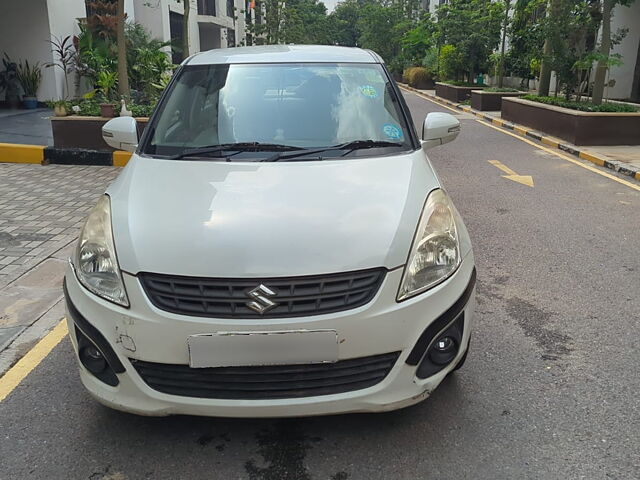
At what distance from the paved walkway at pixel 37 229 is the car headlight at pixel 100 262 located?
143cm

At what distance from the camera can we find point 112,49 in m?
16.4

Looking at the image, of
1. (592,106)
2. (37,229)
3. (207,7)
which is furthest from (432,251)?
(207,7)

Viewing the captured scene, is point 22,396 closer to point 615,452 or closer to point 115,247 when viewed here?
point 115,247

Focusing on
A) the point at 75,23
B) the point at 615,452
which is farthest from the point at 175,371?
the point at 75,23

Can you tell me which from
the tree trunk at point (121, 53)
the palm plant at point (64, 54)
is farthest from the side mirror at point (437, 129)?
the palm plant at point (64, 54)

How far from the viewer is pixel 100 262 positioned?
8.39 feet

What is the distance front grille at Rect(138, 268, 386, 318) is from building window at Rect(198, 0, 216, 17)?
37.8 metres

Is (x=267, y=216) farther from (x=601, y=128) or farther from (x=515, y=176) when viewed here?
(x=601, y=128)

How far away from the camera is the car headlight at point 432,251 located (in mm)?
2467

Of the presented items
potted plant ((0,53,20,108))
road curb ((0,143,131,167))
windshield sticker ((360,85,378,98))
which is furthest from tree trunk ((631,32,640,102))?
potted plant ((0,53,20,108))

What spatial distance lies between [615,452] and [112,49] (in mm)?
16632

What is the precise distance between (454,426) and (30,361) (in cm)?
239

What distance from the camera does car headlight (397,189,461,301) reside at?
2.47 meters

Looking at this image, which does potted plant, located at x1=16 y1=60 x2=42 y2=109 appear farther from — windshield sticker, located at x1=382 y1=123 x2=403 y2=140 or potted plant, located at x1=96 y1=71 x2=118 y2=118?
windshield sticker, located at x1=382 y1=123 x2=403 y2=140
